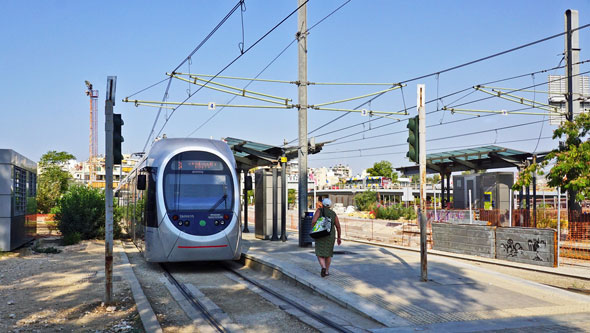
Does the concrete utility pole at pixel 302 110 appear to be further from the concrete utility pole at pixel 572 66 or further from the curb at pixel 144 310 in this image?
the concrete utility pole at pixel 572 66

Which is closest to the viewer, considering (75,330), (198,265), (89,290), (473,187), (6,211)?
(75,330)

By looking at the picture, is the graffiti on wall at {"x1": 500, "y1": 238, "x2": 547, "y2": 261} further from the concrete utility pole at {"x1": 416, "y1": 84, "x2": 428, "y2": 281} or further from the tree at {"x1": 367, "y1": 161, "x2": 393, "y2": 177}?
the tree at {"x1": 367, "y1": 161, "x2": 393, "y2": 177}

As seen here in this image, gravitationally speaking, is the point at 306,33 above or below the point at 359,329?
above

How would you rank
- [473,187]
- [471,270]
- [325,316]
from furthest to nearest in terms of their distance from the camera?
[473,187], [471,270], [325,316]

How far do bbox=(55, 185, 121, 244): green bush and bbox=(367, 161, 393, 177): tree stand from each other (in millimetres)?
98689

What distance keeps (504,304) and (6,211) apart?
46.1ft

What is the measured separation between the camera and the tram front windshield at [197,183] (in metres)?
12.3

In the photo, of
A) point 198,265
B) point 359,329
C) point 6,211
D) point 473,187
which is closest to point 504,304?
point 359,329

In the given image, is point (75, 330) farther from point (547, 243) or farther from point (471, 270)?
point (547, 243)

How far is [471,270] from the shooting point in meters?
11.6

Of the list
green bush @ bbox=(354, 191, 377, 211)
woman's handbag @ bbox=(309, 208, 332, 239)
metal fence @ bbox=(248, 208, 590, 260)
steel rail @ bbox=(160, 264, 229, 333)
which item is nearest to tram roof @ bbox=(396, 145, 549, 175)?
metal fence @ bbox=(248, 208, 590, 260)

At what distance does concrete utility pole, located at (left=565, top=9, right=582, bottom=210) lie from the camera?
20.5 m

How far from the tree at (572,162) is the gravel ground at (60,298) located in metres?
14.2

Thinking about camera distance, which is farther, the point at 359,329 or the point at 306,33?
the point at 306,33
